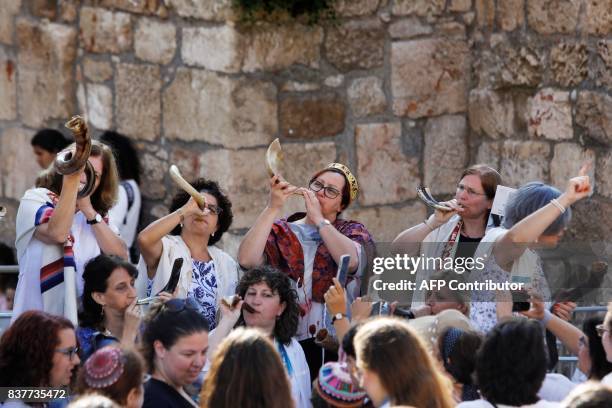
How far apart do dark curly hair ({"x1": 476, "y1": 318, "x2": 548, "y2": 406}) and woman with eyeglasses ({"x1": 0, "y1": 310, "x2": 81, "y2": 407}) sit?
1.40 metres

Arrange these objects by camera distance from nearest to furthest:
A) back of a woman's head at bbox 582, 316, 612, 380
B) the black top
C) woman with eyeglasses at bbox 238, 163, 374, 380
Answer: the black top → back of a woman's head at bbox 582, 316, 612, 380 → woman with eyeglasses at bbox 238, 163, 374, 380

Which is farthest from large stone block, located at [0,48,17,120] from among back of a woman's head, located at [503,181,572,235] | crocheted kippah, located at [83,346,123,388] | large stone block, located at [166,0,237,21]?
crocheted kippah, located at [83,346,123,388]

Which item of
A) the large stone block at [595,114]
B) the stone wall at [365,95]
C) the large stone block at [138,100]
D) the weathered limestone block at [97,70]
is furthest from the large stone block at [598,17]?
the weathered limestone block at [97,70]

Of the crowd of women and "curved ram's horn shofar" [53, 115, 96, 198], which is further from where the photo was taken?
"curved ram's horn shofar" [53, 115, 96, 198]

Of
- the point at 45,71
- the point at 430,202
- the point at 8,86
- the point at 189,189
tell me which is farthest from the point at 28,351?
the point at 8,86

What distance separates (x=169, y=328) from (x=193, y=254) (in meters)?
1.32

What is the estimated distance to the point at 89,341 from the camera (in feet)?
18.4

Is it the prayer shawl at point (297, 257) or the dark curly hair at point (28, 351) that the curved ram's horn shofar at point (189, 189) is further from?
the dark curly hair at point (28, 351)

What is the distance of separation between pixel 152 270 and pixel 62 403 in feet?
3.93

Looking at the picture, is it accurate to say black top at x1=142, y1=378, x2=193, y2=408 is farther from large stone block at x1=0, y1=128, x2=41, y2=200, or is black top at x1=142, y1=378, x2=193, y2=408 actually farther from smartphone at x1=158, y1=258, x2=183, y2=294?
large stone block at x1=0, y1=128, x2=41, y2=200

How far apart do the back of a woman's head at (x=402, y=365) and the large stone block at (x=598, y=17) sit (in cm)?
344

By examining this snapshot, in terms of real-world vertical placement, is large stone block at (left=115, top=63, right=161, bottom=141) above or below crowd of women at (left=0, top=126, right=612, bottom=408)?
above

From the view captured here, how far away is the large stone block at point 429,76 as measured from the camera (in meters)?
8.05

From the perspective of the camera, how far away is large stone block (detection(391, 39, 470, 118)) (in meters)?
8.05
